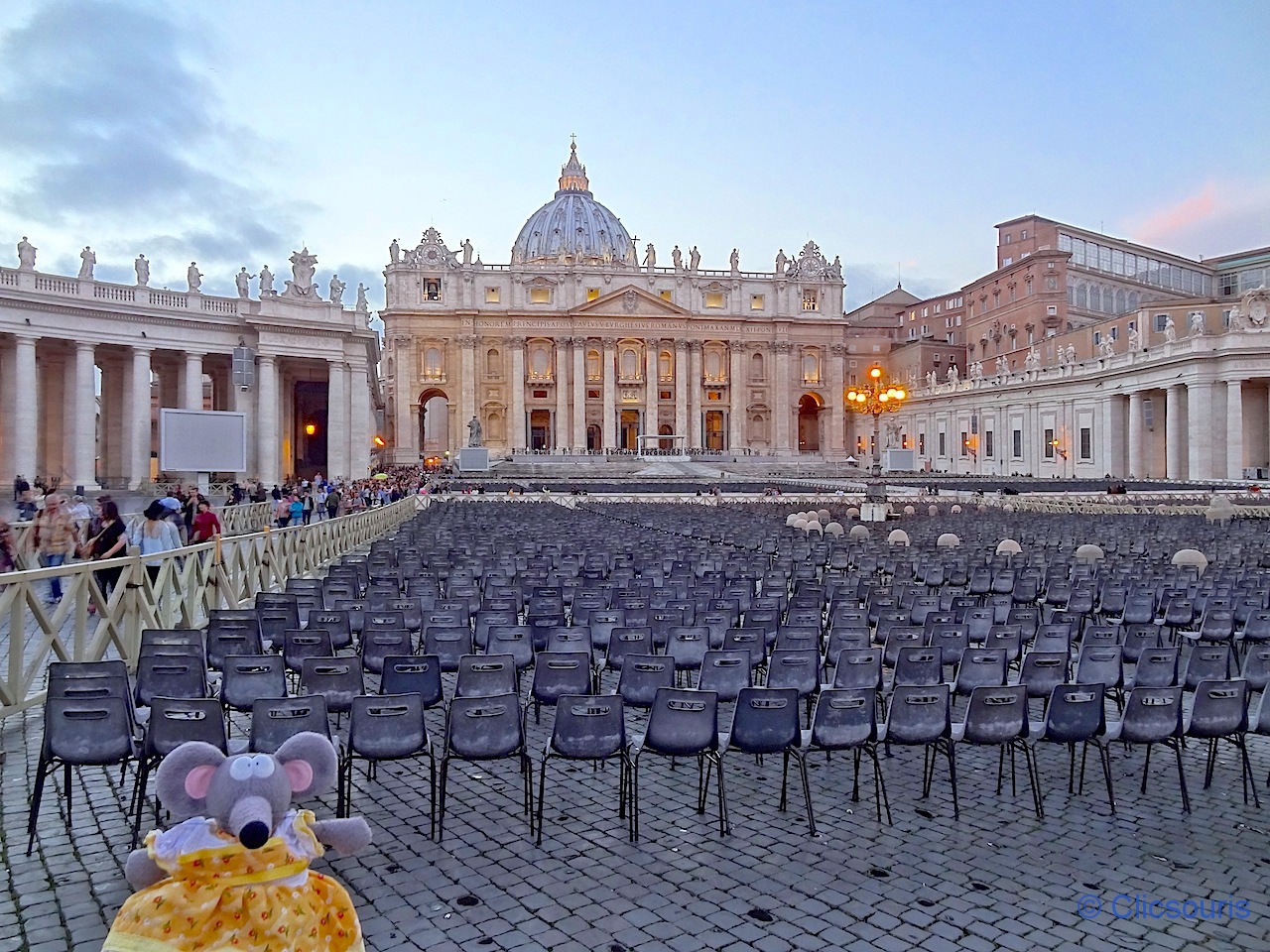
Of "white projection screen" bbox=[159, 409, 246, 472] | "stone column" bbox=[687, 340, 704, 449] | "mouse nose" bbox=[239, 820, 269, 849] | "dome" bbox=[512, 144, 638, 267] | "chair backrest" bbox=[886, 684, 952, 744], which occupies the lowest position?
"chair backrest" bbox=[886, 684, 952, 744]

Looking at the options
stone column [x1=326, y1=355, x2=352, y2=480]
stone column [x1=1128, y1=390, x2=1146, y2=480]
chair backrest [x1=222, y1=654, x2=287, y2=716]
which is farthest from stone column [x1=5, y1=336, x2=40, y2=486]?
stone column [x1=1128, y1=390, x2=1146, y2=480]

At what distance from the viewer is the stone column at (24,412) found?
36.9 m

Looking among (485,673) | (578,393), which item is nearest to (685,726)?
(485,673)

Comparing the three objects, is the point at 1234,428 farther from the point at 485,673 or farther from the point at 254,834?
the point at 254,834

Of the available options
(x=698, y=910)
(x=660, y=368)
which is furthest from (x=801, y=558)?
(x=660, y=368)

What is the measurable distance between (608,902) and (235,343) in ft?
149

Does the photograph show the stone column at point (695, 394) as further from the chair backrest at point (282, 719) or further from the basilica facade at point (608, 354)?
the chair backrest at point (282, 719)

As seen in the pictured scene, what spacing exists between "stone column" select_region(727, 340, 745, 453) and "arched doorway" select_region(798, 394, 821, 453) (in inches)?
384

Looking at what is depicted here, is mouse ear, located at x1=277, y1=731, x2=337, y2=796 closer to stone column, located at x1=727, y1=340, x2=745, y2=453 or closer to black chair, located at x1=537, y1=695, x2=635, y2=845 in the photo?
black chair, located at x1=537, y1=695, x2=635, y2=845

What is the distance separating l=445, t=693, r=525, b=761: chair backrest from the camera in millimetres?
5910

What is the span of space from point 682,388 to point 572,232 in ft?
111

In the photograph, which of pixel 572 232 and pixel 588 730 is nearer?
pixel 588 730

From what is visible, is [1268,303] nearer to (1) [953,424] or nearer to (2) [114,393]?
(1) [953,424]

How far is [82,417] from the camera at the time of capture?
39406mm
